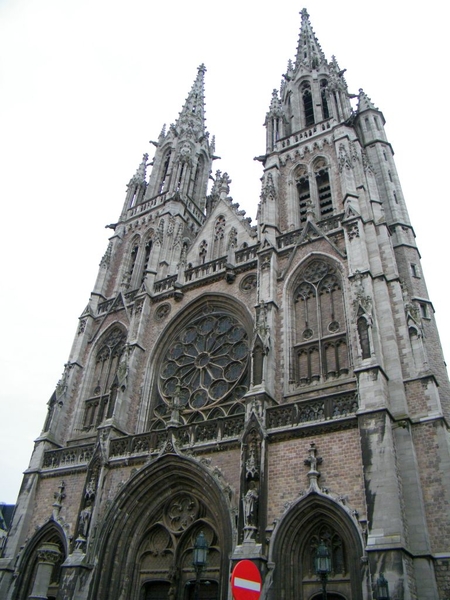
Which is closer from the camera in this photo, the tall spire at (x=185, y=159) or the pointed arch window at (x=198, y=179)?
the tall spire at (x=185, y=159)

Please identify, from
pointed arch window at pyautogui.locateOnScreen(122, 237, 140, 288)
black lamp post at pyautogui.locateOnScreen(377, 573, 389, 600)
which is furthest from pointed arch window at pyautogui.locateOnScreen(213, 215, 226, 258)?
black lamp post at pyautogui.locateOnScreen(377, 573, 389, 600)

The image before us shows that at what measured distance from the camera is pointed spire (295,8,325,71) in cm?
2973

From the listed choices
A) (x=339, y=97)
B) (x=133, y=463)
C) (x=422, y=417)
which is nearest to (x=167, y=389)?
(x=133, y=463)

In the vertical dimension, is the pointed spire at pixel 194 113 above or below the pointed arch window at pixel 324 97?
above

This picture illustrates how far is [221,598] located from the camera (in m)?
13.3

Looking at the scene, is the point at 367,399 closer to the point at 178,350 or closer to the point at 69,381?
the point at 178,350

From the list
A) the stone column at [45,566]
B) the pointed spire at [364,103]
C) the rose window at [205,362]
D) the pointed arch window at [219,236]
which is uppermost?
the pointed spire at [364,103]

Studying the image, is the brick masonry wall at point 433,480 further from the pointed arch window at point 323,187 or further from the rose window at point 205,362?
the pointed arch window at point 323,187

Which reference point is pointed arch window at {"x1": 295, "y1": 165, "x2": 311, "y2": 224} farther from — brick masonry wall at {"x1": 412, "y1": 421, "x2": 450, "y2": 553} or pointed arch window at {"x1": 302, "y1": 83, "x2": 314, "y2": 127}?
brick masonry wall at {"x1": 412, "y1": 421, "x2": 450, "y2": 553}

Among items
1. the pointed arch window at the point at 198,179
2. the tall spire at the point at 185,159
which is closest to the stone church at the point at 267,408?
the tall spire at the point at 185,159

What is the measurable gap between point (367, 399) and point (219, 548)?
582 centimetres

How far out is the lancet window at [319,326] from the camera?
16.5 meters

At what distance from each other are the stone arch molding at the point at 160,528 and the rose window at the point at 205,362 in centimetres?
266

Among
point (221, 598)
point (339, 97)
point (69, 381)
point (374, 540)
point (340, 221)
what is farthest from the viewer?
point (339, 97)
